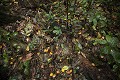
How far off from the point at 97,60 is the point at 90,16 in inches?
53.6

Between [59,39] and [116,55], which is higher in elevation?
[59,39]

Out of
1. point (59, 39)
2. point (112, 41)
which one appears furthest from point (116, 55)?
point (59, 39)

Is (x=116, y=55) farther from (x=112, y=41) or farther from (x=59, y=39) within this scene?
(x=59, y=39)

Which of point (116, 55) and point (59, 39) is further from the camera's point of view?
point (59, 39)

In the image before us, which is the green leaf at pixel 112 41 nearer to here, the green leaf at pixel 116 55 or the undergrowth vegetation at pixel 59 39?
the undergrowth vegetation at pixel 59 39

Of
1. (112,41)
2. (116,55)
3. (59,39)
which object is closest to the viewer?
(116,55)

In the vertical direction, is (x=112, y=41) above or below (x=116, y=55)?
above

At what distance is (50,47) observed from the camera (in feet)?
14.5

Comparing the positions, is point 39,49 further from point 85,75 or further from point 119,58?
point 119,58

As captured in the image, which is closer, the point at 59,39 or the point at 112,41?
the point at 112,41

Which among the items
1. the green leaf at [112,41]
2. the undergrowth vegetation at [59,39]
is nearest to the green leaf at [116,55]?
the undergrowth vegetation at [59,39]

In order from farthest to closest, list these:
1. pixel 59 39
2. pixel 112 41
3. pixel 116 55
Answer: pixel 59 39 → pixel 112 41 → pixel 116 55

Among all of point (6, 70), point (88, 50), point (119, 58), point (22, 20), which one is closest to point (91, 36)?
point (88, 50)

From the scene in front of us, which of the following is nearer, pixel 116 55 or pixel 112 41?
pixel 116 55
